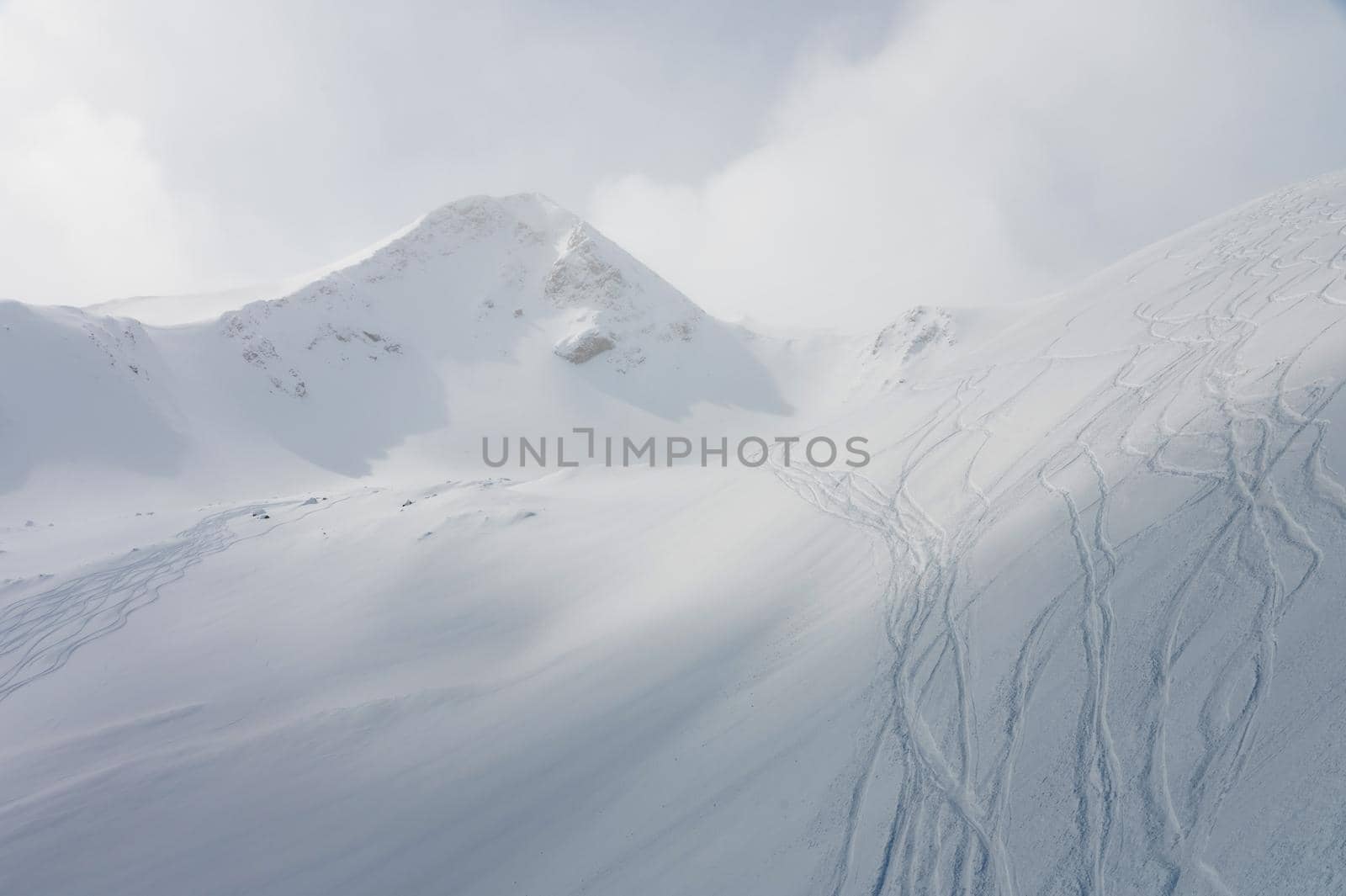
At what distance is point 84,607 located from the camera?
9555 millimetres

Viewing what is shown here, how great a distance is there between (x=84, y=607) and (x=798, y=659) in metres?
11.7

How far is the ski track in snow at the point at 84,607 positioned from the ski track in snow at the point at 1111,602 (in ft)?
36.1

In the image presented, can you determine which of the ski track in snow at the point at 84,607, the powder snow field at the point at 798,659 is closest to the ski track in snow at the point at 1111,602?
the powder snow field at the point at 798,659

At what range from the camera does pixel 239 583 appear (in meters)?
10.3

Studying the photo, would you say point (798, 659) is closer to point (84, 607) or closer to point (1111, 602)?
point (1111, 602)

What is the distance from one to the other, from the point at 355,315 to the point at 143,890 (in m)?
41.6

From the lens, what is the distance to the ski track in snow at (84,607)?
8234 millimetres

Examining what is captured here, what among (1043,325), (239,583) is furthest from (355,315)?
(1043,325)

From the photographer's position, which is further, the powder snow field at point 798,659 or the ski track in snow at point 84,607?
the ski track in snow at point 84,607

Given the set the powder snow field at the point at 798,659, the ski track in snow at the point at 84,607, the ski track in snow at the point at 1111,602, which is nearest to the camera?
the ski track in snow at the point at 1111,602

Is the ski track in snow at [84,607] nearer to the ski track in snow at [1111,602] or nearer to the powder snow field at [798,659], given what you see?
the powder snow field at [798,659]

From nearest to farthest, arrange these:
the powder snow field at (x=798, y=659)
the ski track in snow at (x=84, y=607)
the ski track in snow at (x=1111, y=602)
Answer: the ski track in snow at (x=1111, y=602) < the powder snow field at (x=798, y=659) < the ski track in snow at (x=84, y=607)

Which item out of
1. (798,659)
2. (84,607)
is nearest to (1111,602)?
(798,659)

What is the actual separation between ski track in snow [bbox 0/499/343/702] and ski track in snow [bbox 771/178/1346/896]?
11.0 metres
